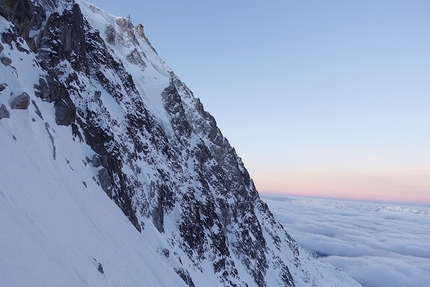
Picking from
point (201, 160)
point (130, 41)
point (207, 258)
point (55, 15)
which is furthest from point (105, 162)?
point (130, 41)

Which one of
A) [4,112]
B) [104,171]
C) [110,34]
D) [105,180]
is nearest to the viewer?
[4,112]

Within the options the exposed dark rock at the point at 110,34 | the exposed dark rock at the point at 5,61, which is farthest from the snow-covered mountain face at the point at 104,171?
the exposed dark rock at the point at 110,34

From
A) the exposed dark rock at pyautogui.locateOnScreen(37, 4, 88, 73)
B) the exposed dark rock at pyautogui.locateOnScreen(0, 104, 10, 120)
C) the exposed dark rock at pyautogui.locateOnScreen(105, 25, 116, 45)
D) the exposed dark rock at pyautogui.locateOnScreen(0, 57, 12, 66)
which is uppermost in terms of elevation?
the exposed dark rock at pyautogui.locateOnScreen(105, 25, 116, 45)

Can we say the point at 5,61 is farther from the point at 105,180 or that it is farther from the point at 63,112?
the point at 105,180

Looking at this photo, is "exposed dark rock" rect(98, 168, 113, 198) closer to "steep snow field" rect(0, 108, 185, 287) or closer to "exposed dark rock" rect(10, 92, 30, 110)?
"steep snow field" rect(0, 108, 185, 287)

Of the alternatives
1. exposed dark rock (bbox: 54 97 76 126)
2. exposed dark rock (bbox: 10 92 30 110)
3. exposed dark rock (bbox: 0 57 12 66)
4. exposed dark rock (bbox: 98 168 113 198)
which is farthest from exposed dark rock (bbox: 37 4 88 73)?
exposed dark rock (bbox: 10 92 30 110)

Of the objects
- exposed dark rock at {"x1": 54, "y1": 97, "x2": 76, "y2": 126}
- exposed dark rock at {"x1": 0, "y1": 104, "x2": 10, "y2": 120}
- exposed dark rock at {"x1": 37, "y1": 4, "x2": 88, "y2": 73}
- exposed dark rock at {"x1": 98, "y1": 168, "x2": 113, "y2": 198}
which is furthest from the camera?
exposed dark rock at {"x1": 37, "y1": 4, "x2": 88, "y2": 73}

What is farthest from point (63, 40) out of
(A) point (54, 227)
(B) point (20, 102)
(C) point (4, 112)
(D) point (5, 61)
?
(A) point (54, 227)
